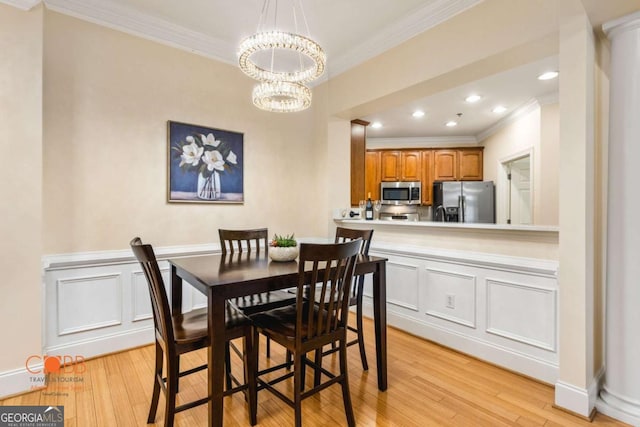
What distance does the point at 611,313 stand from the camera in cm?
188

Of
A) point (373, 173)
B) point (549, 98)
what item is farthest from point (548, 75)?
point (373, 173)

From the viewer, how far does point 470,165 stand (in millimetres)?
5801

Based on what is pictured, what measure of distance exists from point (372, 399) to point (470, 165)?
16.0 ft

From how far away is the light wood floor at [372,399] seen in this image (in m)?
1.84

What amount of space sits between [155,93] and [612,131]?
334cm

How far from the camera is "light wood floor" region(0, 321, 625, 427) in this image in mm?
1840

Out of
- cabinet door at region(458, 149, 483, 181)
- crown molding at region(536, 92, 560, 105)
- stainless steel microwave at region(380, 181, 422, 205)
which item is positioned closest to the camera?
crown molding at region(536, 92, 560, 105)

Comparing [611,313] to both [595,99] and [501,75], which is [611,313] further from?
[501,75]

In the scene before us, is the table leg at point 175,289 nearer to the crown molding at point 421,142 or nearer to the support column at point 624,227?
the support column at point 624,227

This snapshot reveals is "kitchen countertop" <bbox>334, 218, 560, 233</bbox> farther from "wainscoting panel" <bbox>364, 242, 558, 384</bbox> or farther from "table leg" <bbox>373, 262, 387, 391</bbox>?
"table leg" <bbox>373, 262, 387, 391</bbox>

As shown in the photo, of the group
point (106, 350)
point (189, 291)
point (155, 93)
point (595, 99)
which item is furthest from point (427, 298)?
point (155, 93)

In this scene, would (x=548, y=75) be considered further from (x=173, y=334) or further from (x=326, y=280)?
(x=173, y=334)

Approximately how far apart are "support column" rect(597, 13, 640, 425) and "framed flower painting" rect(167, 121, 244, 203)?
291 centimetres

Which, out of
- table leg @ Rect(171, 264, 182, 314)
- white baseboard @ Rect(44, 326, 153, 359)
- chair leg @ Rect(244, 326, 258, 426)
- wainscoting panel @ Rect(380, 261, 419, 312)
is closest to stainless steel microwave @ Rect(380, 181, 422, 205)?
wainscoting panel @ Rect(380, 261, 419, 312)
